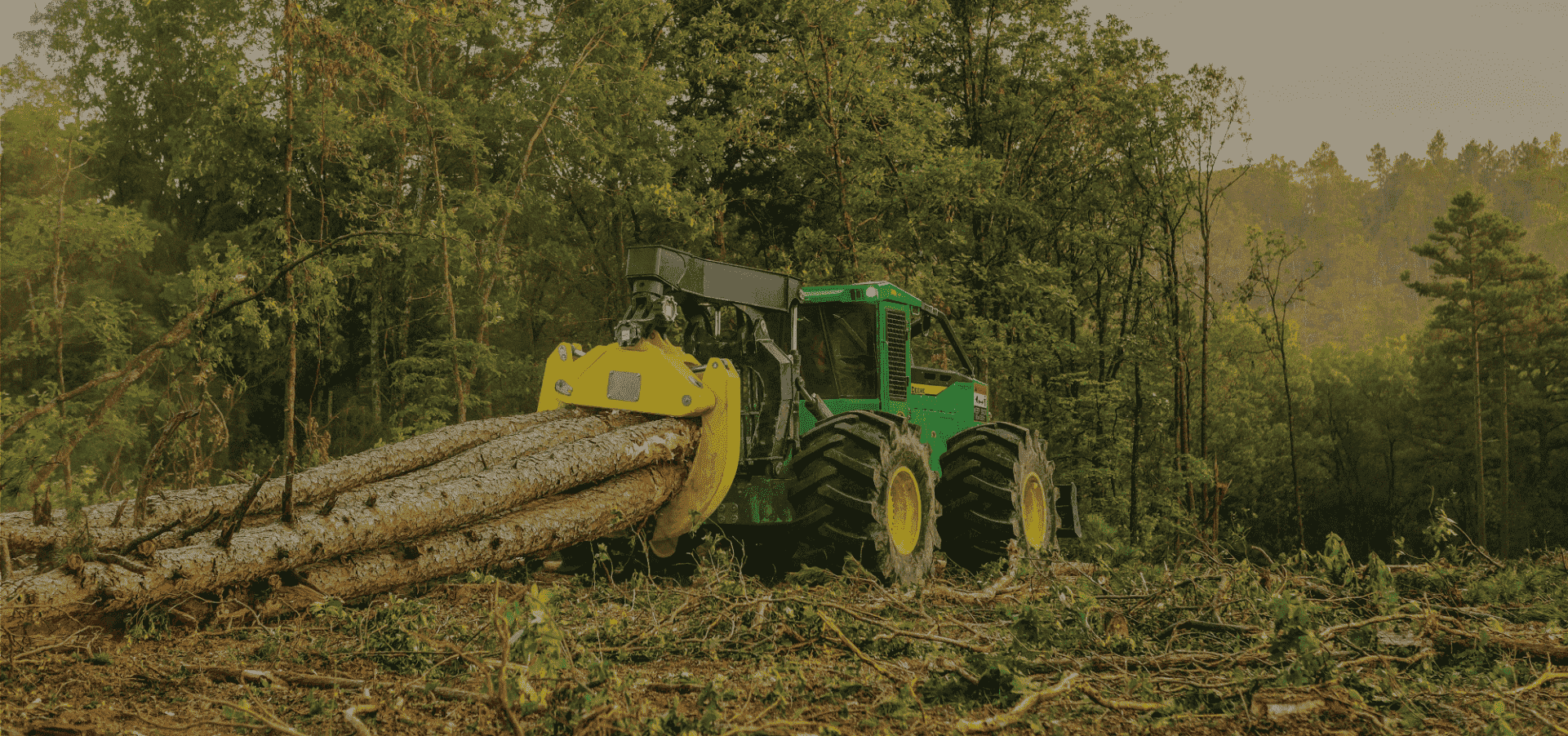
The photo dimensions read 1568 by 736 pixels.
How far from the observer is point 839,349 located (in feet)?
29.7

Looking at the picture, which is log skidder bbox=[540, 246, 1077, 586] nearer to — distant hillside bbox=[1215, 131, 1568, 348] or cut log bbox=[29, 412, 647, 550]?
cut log bbox=[29, 412, 647, 550]

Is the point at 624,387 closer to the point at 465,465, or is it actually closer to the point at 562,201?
the point at 465,465

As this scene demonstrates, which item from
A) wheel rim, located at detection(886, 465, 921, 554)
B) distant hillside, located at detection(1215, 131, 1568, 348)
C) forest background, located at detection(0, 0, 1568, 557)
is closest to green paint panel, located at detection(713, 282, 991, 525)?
wheel rim, located at detection(886, 465, 921, 554)

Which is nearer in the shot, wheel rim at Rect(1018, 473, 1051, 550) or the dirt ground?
the dirt ground

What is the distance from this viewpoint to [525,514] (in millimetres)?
6285

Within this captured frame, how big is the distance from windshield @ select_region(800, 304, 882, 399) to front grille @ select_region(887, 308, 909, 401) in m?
0.14

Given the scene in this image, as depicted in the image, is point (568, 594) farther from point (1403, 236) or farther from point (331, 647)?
point (1403, 236)

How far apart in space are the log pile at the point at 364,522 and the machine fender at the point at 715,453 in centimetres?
14

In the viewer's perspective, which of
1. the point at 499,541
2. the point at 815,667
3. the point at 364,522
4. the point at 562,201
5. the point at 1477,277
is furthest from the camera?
the point at 1477,277

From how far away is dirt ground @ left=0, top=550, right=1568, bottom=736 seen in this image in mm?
3328

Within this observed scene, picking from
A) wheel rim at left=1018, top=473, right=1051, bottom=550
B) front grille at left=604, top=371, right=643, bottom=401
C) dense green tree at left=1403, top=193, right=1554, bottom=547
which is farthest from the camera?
dense green tree at left=1403, top=193, right=1554, bottom=547

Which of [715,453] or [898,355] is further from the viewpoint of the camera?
[898,355]

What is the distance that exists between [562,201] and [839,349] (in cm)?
1817

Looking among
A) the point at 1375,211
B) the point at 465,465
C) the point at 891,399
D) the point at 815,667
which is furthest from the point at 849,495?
the point at 1375,211
